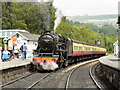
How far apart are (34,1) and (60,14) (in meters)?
39.3

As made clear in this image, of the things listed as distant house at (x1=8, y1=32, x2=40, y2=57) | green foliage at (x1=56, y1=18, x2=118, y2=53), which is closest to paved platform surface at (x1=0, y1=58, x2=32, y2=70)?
distant house at (x1=8, y1=32, x2=40, y2=57)

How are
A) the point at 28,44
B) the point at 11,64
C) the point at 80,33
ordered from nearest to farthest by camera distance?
the point at 11,64 < the point at 28,44 < the point at 80,33

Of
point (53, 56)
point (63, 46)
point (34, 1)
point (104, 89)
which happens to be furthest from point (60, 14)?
point (34, 1)

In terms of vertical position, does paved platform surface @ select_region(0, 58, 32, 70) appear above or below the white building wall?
below

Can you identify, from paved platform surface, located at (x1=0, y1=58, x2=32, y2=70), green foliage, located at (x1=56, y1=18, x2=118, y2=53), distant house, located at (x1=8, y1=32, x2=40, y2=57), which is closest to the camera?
paved platform surface, located at (x1=0, y1=58, x2=32, y2=70)

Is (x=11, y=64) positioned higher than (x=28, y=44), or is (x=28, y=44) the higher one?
(x=28, y=44)

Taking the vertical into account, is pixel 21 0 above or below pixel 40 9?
above

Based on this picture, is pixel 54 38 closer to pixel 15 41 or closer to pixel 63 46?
pixel 63 46

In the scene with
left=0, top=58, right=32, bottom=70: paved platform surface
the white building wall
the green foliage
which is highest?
the green foliage

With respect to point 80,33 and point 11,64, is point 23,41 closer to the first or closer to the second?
point 11,64

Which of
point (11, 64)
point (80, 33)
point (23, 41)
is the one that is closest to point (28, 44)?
point (23, 41)

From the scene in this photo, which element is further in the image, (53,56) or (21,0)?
(21,0)

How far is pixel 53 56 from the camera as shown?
1521 centimetres

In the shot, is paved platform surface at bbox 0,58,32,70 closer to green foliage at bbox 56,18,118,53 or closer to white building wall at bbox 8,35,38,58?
white building wall at bbox 8,35,38,58
